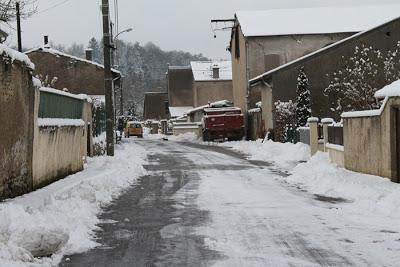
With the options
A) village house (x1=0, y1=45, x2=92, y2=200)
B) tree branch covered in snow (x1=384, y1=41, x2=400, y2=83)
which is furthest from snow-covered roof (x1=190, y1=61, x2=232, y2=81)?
village house (x1=0, y1=45, x2=92, y2=200)

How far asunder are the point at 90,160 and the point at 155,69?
13106cm

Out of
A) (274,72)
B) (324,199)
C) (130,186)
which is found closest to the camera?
(324,199)

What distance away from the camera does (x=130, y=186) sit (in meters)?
15.5

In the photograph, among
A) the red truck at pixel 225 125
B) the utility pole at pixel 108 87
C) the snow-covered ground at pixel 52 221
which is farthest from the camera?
the red truck at pixel 225 125

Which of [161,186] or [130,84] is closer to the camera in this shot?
[161,186]

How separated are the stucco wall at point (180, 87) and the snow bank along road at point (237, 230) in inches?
2815

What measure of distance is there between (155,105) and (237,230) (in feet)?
313

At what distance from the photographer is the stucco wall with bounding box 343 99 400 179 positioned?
13023 mm

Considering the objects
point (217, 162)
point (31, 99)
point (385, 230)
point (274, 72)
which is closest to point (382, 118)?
Answer: point (385, 230)

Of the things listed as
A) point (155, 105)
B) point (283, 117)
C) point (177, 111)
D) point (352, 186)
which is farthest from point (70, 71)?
point (155, 105)

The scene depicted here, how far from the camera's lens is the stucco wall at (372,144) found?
1302 centimetres

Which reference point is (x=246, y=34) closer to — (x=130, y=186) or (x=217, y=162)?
(x=217, y=162)

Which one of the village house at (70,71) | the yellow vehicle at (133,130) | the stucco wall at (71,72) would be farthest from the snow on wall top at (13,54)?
the yellow vehicle at (133,130)

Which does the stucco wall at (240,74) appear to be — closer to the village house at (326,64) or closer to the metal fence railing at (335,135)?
the village house at (326,64)
